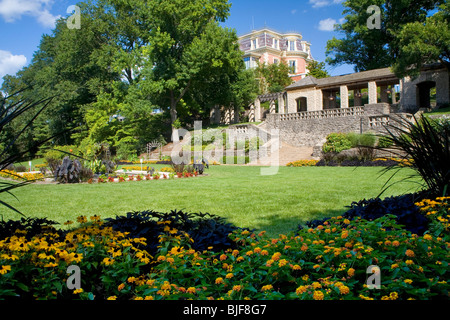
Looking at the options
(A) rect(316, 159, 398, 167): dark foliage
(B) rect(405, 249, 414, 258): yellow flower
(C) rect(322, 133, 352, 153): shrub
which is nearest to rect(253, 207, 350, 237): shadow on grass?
(B) rect(405, 249, 414, 258): yellow flower

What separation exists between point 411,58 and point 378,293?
24021 mm

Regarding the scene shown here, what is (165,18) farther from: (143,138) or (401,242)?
(401,242)

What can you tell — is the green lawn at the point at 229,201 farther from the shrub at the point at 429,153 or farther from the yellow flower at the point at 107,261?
the yellow flower at the point at 107,261

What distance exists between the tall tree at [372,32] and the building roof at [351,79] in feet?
7.33

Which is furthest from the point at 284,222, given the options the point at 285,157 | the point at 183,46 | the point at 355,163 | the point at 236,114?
the point at 236,114

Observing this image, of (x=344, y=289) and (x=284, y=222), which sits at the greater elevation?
(x=344, y=289)

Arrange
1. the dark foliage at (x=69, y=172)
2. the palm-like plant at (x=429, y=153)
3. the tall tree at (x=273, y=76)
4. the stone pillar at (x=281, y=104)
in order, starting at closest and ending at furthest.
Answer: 1. the palm-like plant at (x=429, y=153)
2. the dark foliage at (x=69, y=172)
3. the stone pillar at (x=281, y=104)
4. the tall tree at (x=273, y=76)

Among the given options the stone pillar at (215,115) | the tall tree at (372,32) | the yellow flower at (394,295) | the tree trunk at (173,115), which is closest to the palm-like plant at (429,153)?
the yellow flower at (394,295)

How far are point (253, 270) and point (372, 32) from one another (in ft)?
107

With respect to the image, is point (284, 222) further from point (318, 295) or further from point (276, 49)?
point (276, 49)

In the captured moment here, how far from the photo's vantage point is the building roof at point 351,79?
28.3m

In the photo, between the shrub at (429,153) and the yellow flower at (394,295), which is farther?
the shrub at (429,153)

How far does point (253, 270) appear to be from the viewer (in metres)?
2.59

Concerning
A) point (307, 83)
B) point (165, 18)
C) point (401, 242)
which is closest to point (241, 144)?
point (307, 83)
